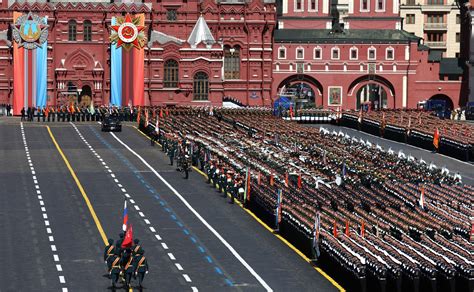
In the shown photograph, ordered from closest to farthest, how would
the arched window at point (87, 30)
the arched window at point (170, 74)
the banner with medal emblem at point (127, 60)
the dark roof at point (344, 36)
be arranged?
the banner with medal emblem at point (127, 60), the arched window at point (170, 74), the arched window at point (87, 30), the dark roof at point (344, 36)

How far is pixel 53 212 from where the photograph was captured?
2891 inches

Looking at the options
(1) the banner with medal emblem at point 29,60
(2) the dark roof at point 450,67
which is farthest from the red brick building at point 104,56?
(2) the dark roof at point 450,67

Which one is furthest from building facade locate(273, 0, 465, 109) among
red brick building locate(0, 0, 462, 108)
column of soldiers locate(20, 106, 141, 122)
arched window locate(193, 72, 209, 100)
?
column of soldiers locate(20, 106, 141, 122)

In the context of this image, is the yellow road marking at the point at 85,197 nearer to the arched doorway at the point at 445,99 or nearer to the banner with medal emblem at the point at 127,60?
the banner with medal emblem at the point at 127,60

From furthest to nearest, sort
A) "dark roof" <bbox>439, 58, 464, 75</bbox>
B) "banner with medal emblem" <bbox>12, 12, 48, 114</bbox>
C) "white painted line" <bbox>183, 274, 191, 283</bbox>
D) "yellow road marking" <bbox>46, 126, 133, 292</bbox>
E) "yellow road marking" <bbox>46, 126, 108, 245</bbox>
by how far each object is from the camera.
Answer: "dark roof" <bbox>439, 58, 464, 75</bbox> < "banner with medal emblem" <bbox>12, 12, 48, 114</bbox> < "yellow road marking" <bbox>46, 126, 108, 245</bbox> < "yellow road marking" <bbox>46, 126, 133, 292</bbox> < "white painted line" <bbox>183, 274, 191, 283</bbox>

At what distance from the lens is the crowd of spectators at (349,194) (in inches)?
2125

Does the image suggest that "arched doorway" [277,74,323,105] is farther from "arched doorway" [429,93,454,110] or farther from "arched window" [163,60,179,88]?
"arched window" [163,60,179,88]

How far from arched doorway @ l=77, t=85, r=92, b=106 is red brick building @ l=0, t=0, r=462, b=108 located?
112 millimetres

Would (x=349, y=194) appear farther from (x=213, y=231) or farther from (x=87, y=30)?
(x=87, y=30)

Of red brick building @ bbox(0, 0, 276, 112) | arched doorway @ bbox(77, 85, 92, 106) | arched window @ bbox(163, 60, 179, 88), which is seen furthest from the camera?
arched window @ bbox(163, 60, 179, 88)

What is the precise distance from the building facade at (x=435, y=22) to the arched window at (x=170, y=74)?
47.9 meters

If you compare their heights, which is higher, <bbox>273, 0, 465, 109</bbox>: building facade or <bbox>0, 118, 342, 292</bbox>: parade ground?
<bbox>273, 0, 465, 109</bbox>: building facade

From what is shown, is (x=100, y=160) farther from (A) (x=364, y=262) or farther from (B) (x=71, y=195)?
(A) (x=364, y=262)

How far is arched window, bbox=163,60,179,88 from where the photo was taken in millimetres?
155500
